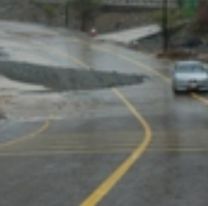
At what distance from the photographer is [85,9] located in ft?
356

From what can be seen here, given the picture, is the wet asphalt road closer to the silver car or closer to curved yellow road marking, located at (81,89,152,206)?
curved yellow road marking, located at (81,89,152,206)

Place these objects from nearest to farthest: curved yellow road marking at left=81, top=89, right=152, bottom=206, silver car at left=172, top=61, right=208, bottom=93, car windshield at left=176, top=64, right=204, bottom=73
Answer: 1. curved yellow road marking at left=81, top=89, right=152, bottom=206
2. silver car at left=172, top=61, right=208, bottom=93
3. car windshield at left=176, top=64, right=204, bottom=73

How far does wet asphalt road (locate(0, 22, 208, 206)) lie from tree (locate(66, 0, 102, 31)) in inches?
2502

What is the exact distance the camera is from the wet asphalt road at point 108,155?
12.1 m

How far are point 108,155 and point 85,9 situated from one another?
299ft

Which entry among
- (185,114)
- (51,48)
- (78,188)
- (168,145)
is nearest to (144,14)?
(51,48)

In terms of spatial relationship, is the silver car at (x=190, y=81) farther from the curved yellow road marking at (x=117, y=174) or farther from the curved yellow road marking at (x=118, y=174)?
the curved yellow road marking at (x=117, y=174)

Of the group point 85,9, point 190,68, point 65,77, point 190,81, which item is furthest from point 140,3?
point 190,81

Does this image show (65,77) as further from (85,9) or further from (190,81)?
(85,9)

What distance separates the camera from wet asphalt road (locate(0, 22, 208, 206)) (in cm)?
1209

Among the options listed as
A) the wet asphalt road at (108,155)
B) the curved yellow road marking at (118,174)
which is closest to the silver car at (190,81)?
the wet asphalt road at (108,155)

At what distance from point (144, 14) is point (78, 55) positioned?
37.4m

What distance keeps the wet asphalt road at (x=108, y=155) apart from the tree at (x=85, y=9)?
63.6 meters

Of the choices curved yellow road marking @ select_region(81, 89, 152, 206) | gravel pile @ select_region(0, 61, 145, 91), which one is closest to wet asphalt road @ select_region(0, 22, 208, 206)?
curved yellow road marking @ select_region(81, 89, 152, 206)
